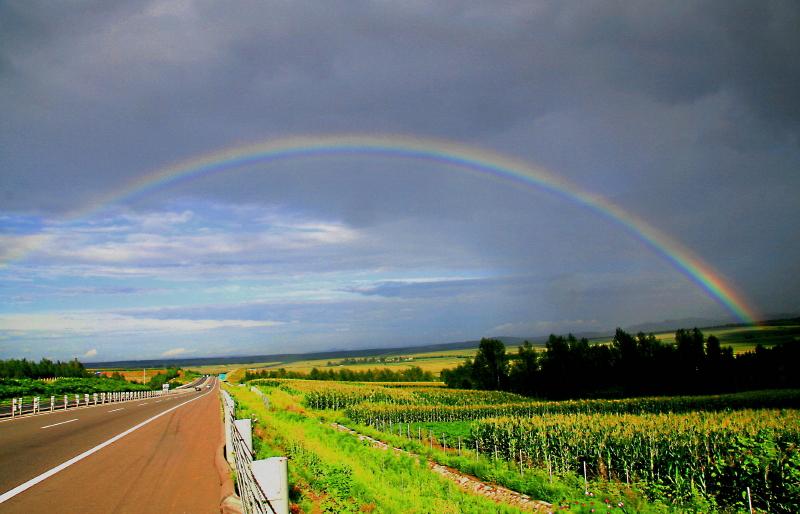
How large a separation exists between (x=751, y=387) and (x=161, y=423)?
365 feet

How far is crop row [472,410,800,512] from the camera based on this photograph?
14477mm

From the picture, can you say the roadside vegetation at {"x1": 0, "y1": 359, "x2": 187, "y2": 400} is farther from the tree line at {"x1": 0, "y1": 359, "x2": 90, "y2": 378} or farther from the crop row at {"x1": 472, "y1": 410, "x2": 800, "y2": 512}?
the crop row at {"x1": 472, "y1": 410, "x2": 800, "y2": 512}

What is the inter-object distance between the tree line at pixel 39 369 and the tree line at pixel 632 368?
3246 inches

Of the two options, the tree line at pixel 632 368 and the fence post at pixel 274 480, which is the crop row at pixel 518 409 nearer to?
the tree line at pixel 632 368

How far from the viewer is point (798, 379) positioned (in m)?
96.6

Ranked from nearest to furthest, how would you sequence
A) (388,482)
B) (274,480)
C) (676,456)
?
(274,480)
(388,482)
(676,456)

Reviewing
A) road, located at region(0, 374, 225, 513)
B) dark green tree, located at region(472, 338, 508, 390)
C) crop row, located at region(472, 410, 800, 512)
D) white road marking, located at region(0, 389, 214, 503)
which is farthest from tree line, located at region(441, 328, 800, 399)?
white road marking, located at region(0, 389, 214, 503)

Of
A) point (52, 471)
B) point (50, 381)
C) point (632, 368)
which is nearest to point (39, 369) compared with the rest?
point (50, 381)

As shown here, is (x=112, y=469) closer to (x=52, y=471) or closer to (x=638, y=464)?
(x=52, y=471)

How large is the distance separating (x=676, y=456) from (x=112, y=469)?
1860 centimetres

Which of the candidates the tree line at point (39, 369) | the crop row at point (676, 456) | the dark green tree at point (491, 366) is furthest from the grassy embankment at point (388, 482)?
the dark green tree at point (491, 366)

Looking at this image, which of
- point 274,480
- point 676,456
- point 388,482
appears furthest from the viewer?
point 676,456

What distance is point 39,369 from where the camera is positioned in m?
83.1

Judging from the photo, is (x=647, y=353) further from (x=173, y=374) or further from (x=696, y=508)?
(x=173, y=374)
